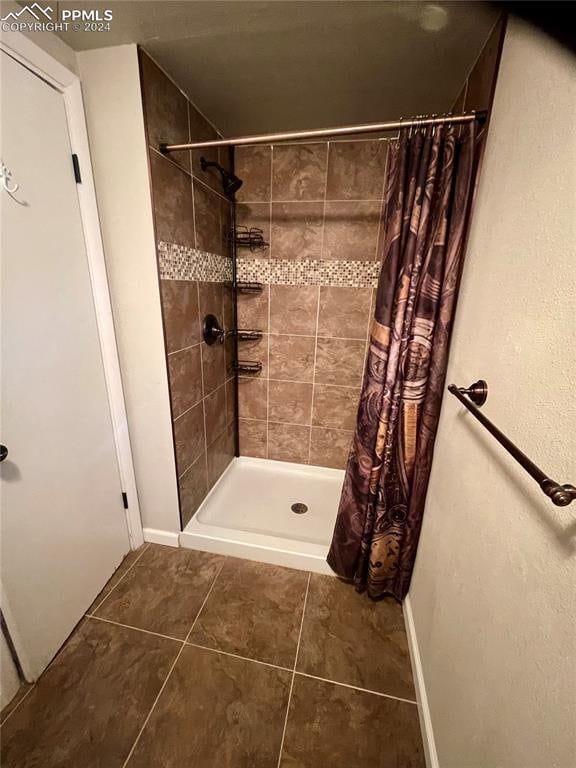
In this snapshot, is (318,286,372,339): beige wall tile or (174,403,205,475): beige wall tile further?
(318,286,372,339): beige wall tile

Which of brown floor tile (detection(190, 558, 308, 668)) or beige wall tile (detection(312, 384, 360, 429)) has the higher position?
beige wall tile (detection(312, 384, 360, 429))

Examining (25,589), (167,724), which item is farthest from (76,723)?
(25,589)

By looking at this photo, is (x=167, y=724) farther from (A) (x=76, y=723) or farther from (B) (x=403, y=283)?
(B) (x=403, y=283)

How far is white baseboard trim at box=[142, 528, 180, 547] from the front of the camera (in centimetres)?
167

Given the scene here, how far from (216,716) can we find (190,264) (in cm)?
181

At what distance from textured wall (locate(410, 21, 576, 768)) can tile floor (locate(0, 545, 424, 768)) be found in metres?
0.27

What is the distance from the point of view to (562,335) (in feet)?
1.68

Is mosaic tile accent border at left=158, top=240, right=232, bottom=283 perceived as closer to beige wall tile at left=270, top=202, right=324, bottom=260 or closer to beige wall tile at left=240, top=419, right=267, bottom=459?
beige wall tile at left=270, top=202, right=324, bottom=260

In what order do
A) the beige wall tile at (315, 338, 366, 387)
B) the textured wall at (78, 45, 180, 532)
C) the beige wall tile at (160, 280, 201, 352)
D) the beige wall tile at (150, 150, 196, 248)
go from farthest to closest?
the beige wall tile at (315, 338, 366, 387) → the beige wall tile at (160, 280, 201, 352) → the beige wall tile at (150, 150, 196, 248) → the textured wall at (78, 45, 180, 532)

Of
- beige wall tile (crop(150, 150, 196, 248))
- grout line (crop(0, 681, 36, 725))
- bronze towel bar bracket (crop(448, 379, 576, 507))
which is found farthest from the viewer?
beige wall tile (crop(150, 150, 196, 248))

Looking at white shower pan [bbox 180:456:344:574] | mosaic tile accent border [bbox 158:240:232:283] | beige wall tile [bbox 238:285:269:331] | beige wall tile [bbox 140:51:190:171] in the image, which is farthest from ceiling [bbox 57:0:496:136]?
white shower pan [bbox 180:456:344:574]

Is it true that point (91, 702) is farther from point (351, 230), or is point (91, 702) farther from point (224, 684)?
point (351, 230)

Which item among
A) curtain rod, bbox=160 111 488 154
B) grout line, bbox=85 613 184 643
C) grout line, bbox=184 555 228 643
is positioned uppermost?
curtain rod, bbox=160 111 488 154

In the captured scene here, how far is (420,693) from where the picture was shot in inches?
41.4
